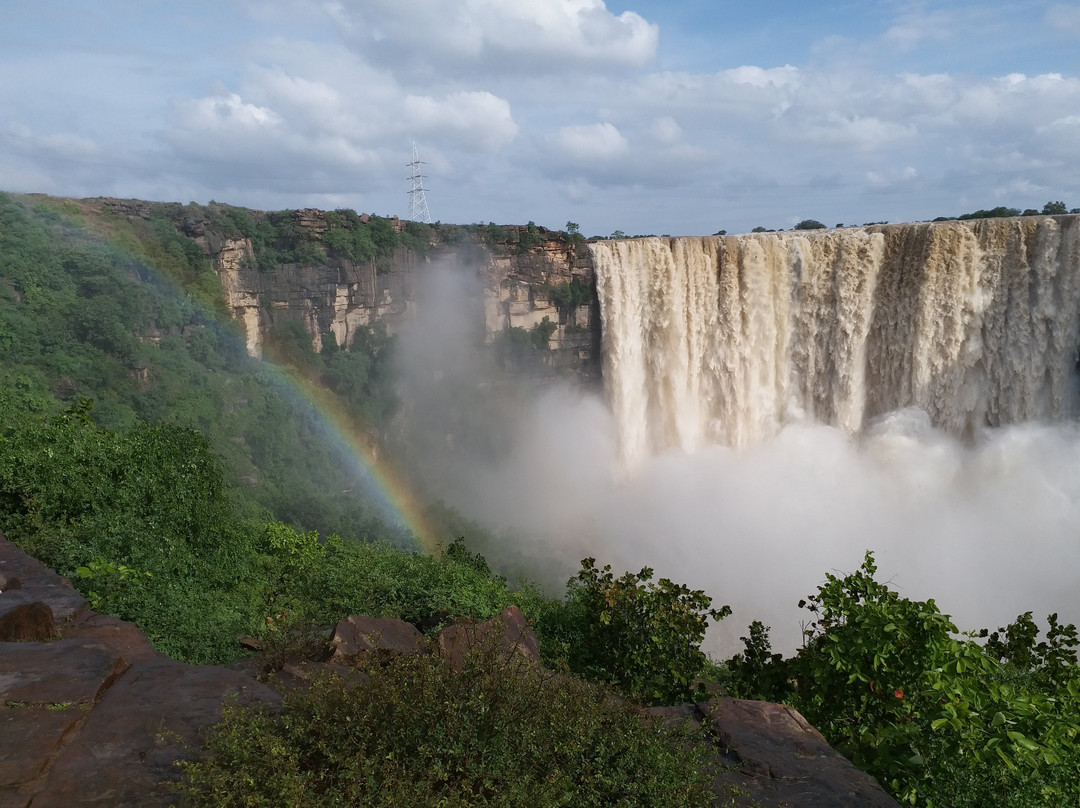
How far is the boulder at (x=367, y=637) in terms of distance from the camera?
5418mm

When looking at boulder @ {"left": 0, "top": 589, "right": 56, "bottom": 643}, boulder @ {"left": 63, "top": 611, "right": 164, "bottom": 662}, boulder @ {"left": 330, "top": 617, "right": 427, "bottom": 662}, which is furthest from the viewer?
boulder @ {"left": 330, "top": 617, "right": 427, "bottom": 662}

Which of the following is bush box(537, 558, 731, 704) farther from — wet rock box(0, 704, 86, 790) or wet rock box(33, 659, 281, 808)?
wet rock box(0, 704, 86, 790)

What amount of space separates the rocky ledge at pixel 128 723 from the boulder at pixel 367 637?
30cm

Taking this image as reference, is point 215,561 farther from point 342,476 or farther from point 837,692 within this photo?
point 342,476

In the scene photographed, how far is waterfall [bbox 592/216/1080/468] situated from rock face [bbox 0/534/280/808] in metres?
17.9

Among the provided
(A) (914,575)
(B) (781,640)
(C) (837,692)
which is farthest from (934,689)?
(A) (914,575)

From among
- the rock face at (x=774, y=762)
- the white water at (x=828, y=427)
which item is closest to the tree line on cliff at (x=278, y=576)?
the rock face at (x=774, y=762)

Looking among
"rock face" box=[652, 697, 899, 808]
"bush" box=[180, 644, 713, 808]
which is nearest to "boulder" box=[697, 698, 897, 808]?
"rock face" box=[652, 697, 899, 808]

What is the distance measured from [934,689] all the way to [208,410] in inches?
751

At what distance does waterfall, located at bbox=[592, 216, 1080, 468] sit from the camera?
16734mm

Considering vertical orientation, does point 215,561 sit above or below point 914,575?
above

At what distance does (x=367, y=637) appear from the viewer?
18.6 feet

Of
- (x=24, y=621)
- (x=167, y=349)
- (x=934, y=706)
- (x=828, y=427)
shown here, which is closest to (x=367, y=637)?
(x=24, y=621)

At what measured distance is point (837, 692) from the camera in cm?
504
